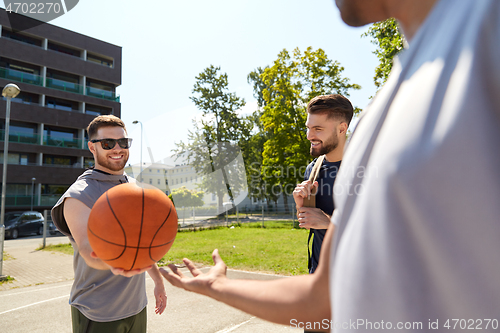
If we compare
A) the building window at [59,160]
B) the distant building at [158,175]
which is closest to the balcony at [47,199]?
the building window at [59,160]

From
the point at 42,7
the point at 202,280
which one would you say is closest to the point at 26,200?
the point at 42,7

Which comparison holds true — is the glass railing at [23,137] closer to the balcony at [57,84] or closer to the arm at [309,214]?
the balcony at [57,84]

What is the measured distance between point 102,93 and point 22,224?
20.2 m

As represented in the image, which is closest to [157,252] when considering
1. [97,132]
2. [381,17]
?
[97,132]

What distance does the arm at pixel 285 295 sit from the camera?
83 cm

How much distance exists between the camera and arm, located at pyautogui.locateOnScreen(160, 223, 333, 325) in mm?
829

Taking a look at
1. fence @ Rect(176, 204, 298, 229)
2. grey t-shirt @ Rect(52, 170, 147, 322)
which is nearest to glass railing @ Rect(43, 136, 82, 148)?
fence @ Rect(176, 204, 298, 229)

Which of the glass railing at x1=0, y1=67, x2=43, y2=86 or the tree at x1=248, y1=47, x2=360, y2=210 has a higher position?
the glass railing at x1=0, y1=67, x2=43, y2=86

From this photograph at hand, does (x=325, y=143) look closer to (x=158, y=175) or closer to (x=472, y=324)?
(x=472, y=324)

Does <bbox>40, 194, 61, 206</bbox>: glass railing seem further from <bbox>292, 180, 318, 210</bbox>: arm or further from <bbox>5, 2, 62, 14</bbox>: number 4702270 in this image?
<bbox>292, 180, 318, 210</bbox>: arm

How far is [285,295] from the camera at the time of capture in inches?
34.7

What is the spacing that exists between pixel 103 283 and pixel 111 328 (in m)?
0.36

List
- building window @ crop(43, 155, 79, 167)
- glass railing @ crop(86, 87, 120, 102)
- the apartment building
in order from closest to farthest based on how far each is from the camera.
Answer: the apartment building < building window @ crop(43, 155, 79, 167) < glass railing @ crop(86, 87, 120, 102)

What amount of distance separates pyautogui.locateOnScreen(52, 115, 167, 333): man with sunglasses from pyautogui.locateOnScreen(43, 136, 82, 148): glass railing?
35450 mm
